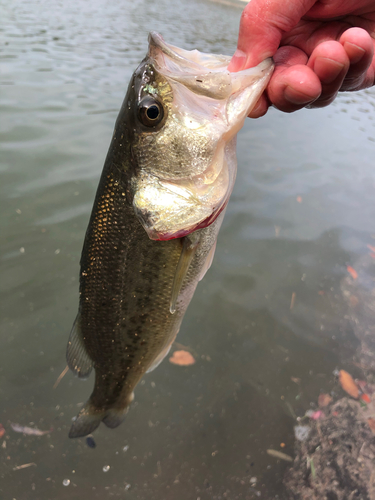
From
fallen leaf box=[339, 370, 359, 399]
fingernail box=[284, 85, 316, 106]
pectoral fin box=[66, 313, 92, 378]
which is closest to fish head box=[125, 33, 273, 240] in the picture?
fingernail box=[284, 85, 316, 106]

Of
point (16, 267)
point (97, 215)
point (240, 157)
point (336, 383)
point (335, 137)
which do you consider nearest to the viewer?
point (97, 215)

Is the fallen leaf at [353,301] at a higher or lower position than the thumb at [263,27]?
lower

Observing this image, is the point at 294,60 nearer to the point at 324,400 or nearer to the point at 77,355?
the point at 77,355

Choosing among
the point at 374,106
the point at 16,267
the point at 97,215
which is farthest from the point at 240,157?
the point at 374,106

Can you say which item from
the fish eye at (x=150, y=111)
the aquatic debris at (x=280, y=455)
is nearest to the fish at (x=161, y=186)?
the fish eye at (x=150, y=111)

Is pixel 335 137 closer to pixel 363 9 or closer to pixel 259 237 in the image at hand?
pixel 259 237

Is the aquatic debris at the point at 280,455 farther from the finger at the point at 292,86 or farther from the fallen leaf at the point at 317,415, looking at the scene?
the finger at the point at 292,86
